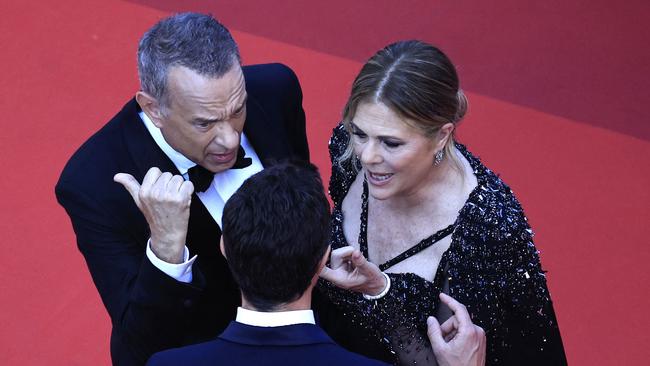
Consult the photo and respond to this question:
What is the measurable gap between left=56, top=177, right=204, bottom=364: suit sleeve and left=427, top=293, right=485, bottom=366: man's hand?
21.6 inches

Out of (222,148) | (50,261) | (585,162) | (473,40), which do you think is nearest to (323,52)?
(473,40)

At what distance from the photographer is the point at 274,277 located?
1975mm

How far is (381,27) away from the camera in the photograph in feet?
16.1

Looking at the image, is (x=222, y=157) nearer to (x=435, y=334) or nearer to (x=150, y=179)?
(x=150, y=179)

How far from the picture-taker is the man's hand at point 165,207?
7.38 feet

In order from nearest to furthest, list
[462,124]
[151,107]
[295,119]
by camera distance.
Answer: [151,107]
[295,119]
[462,124]

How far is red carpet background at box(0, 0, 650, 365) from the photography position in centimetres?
402

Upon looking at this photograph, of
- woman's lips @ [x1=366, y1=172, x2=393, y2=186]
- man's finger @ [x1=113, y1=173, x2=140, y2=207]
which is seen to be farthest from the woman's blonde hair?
man's finger @ [x1=113, y1=173, x2=140, y2=207]

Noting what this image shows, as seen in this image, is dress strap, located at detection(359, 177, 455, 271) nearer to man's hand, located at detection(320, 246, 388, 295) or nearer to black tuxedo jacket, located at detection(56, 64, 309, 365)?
man's hand, located at detection(320, 246, 388, 295)

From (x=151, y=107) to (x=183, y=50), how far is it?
0.17m

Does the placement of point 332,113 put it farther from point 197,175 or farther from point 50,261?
point 197,175

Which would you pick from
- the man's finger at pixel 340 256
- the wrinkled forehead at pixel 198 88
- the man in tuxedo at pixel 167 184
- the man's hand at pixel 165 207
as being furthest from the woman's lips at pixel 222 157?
the man's finger at pixel 340 256

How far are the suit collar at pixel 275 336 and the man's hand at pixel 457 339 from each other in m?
0.51

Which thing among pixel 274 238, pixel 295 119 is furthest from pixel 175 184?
pixel 295 119
